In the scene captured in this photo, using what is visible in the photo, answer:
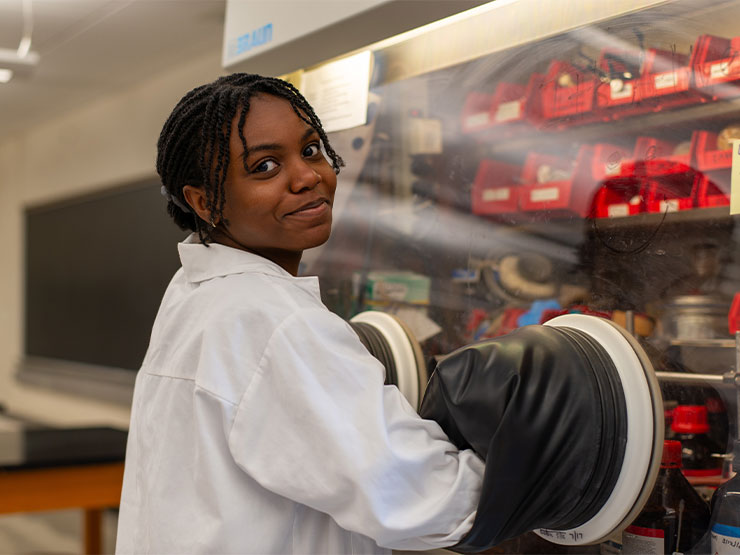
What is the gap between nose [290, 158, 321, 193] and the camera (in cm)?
99

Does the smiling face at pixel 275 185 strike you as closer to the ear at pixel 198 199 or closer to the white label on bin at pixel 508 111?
the ear at pixel 198 199

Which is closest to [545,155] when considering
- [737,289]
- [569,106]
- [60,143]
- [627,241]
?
[569,106]

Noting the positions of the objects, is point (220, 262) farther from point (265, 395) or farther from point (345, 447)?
point (345, 447)

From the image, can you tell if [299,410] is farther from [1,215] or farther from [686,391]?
[1,215]

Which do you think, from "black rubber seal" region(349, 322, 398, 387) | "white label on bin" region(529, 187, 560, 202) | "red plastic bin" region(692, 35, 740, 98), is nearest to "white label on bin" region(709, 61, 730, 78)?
"red plastic bin" region(692, 35, 740, 98)

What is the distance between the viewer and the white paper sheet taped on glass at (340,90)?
4.46ft

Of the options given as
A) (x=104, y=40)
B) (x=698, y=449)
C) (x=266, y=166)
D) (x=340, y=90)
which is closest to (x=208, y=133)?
(x=266, y=166)

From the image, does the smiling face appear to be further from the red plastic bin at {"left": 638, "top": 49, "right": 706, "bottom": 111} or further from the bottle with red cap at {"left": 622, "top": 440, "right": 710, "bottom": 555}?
the bottle with red cap at {"left": 622, "top": 440, "right": 710, "bottom": 555}

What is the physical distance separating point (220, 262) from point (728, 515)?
28.6 inches

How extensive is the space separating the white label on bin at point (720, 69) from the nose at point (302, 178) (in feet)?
1.68

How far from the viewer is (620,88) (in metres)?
1.01

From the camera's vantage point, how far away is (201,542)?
0.92 meters

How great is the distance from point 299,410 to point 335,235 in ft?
2.11

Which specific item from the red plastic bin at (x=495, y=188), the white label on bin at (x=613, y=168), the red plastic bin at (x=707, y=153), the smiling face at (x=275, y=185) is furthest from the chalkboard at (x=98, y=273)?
the red plastic bin at (x=707, y=153)
